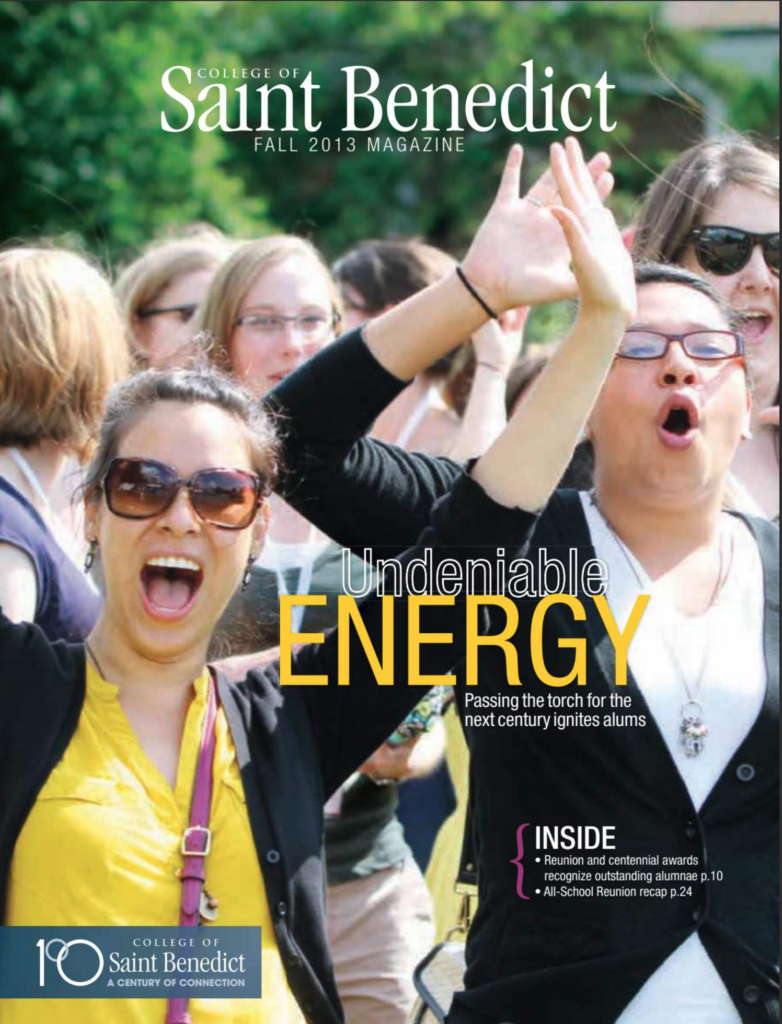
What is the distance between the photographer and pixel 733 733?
2.08 m

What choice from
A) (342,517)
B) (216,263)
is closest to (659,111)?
(216,263)

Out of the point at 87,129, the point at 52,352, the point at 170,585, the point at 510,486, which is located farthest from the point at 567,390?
the point at 87,129

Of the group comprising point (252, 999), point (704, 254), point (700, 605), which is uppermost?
point (704, 254)

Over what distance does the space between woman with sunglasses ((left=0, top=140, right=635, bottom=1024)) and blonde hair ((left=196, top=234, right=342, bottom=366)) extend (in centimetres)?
118

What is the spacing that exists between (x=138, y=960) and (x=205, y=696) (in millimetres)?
305

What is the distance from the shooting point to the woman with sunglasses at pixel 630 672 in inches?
80.2

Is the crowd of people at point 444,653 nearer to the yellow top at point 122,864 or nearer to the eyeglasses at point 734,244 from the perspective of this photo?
the yellow top at point 122,864

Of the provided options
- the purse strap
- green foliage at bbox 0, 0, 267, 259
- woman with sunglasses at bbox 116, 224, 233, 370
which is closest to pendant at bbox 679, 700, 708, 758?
the purse strap

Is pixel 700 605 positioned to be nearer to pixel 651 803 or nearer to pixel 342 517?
pixel 651 803

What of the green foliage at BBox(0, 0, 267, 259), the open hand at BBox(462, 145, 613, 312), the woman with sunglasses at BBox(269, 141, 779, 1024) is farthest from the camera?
the green foliage at BBox(0, 0, 267, 259)

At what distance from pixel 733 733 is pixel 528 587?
0.28 m

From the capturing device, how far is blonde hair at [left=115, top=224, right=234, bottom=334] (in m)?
3.77

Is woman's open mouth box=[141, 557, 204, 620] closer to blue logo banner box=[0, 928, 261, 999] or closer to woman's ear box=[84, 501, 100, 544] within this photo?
woman's ear box=[84, 501, 100, 544]

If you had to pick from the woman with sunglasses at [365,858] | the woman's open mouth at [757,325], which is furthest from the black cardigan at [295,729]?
the woman's open mouth at [757,325]
